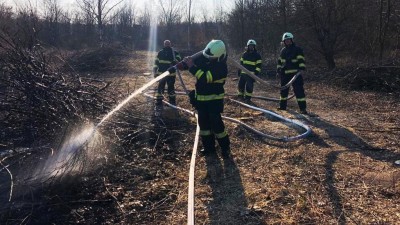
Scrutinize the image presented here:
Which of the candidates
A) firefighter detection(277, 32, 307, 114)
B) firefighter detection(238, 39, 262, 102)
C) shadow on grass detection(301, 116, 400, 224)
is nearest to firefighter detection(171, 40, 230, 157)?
shadow on grass detection(301, 116, 400, 224)


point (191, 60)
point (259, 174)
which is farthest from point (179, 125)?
point (259, 174)

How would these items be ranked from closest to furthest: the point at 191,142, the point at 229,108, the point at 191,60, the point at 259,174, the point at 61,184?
the point at 61,184 → the point at 259,174 → the point at 191,60 → the point at 191,142 → the point at 229,108

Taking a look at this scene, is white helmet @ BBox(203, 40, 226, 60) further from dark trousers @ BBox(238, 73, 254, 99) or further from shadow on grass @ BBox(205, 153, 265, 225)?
dark trousers @ BBox(238, 73, 254, 99)

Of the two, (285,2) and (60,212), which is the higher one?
(285,2)

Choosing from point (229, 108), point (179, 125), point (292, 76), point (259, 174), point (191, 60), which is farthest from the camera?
point (229, 108)

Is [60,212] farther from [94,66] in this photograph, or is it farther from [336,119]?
[94,66]

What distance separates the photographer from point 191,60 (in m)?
5.45

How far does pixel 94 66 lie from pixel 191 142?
15.3m

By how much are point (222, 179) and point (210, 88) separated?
1341mm

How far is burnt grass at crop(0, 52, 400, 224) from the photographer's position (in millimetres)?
3850

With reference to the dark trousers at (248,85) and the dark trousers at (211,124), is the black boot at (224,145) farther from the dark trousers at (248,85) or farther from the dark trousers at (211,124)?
the dark trousers at (248,85)

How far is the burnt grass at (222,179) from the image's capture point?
3850mm

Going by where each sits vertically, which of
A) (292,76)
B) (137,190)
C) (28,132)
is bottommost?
(137,190)

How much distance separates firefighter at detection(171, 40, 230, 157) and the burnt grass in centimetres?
36
